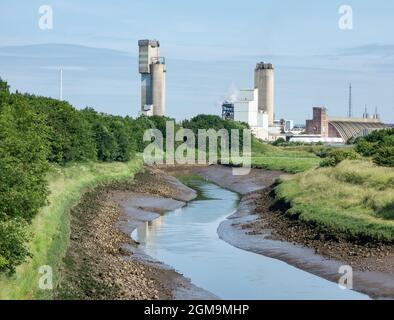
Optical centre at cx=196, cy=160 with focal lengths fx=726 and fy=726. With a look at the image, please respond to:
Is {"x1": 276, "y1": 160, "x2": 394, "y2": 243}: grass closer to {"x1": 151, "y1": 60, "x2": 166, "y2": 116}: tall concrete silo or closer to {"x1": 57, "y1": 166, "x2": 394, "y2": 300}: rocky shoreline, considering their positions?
{"x1": 57, "y1": 166, "x2": 394, "y2": 300}: rocky shoreline

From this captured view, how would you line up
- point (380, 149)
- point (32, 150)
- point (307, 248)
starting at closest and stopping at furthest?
point (32, 150), point (307, 248), point (380, 149)

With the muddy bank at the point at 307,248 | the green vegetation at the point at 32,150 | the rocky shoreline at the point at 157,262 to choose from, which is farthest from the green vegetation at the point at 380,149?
the green vegetation at the point at 32,150

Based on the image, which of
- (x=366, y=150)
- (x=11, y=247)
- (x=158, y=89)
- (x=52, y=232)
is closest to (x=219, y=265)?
(x=52, y=232)

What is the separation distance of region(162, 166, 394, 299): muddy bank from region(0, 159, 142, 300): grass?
11.6 m

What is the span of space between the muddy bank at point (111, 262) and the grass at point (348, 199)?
38.4 ft

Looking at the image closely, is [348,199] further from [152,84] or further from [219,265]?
[152,84]

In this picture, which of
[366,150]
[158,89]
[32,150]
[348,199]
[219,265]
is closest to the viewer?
[219,265]

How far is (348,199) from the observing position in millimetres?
52344

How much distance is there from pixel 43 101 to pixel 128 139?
26.4 metres

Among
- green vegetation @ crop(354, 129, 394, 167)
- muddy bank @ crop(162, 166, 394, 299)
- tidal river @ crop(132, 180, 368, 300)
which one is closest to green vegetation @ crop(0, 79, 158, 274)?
tidal river @ crop(132, 180, 368, 300)

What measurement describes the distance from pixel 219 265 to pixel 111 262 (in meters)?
6.27

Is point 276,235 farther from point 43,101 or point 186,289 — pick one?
point 43,101

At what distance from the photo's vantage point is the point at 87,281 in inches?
1265
